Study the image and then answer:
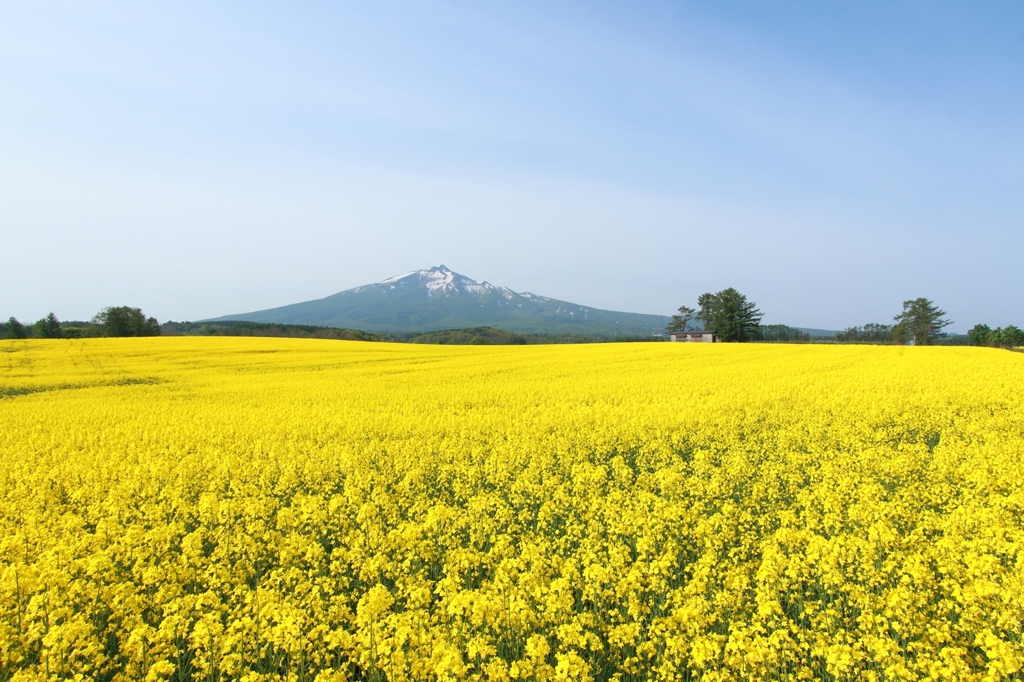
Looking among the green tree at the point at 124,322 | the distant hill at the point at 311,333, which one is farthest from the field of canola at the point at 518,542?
the green tree at the point at 124,322

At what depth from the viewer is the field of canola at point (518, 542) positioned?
11.7ft

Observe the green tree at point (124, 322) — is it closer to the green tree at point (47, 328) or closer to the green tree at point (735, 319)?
the green tree at point (47, 328)

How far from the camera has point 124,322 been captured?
6016cm

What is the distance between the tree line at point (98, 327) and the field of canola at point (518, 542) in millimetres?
56269

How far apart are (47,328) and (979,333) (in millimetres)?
131036

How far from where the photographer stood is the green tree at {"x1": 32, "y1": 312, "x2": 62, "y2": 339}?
57.1 meters

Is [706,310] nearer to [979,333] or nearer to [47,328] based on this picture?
[979,333]

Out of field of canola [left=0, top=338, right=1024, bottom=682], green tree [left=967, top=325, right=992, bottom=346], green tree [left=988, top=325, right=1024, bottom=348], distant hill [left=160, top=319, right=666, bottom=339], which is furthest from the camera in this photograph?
green tree [left=967, top=325, right=992, bottom=346]

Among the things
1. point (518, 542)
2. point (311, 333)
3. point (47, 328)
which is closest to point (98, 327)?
point (47, 328)

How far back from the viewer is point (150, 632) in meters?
3.63

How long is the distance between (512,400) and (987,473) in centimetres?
1088

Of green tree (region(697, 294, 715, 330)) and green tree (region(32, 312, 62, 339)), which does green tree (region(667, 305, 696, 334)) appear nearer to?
green tree (region(697, 294, 715, 330))

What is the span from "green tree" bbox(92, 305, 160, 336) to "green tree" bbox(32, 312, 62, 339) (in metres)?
4.19

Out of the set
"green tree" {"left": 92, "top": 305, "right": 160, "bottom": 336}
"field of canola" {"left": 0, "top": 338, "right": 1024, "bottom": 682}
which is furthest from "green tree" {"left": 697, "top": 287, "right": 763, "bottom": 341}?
"green tree" {"left": 92, "top": 305, "right": 160, "bottom": 336}
